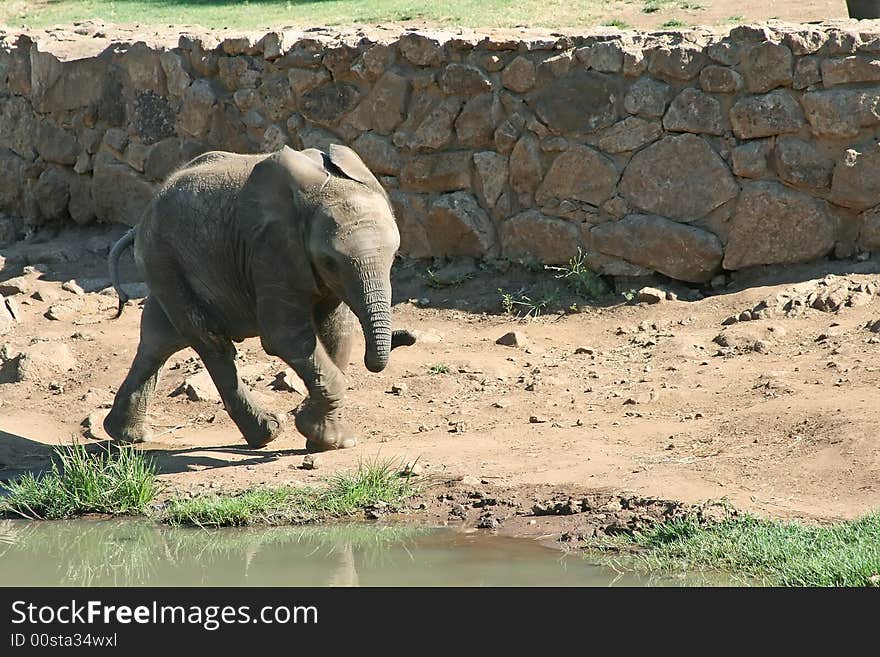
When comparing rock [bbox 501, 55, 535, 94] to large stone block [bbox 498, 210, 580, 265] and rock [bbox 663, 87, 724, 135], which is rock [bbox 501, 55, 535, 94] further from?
rock [bbox 663, 87, 724, 135]

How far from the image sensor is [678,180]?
9.98m

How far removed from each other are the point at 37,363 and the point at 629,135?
4.52 metres

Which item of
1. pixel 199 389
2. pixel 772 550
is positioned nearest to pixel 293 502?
pixel 772 550

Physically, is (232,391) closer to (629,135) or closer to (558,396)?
(558,396)

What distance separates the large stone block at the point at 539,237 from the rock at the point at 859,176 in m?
1.95

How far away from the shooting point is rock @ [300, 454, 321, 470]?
7418mm

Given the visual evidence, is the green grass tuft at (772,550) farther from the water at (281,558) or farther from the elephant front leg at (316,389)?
the elephant front leg at (316,389)

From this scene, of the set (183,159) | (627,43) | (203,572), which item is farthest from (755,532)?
(183,159)

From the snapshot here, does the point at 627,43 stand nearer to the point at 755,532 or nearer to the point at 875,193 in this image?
the point at 875,193

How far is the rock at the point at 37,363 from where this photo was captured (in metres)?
9.52

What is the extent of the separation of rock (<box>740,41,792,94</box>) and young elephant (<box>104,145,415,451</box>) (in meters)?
3.62

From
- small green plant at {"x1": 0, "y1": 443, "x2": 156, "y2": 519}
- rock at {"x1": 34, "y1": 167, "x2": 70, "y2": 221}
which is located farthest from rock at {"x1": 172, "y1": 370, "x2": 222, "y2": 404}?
rock at {"x1": 34, "y1": 167, "x2": 70, "y2": 221}

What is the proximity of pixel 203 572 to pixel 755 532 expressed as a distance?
7.72 feet

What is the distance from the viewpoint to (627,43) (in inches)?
399
